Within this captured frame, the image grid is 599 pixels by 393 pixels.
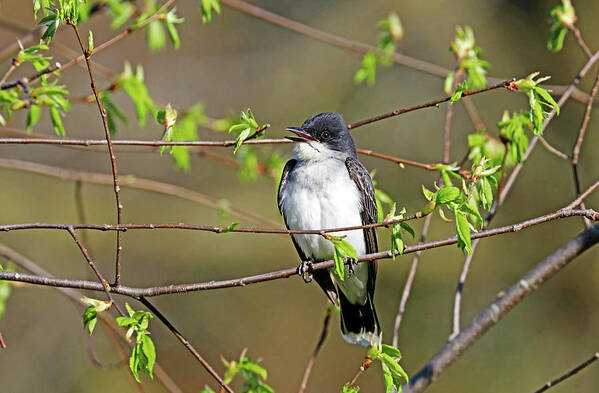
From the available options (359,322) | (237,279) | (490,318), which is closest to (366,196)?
(359,322)

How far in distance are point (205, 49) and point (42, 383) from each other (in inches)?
226

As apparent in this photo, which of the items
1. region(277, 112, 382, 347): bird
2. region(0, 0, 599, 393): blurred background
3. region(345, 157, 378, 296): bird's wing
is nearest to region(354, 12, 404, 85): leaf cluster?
region(277, 112, 382, 347): bird

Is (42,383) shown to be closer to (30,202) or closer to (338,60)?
(30,202)

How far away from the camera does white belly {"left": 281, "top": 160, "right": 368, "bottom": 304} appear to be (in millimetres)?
4660

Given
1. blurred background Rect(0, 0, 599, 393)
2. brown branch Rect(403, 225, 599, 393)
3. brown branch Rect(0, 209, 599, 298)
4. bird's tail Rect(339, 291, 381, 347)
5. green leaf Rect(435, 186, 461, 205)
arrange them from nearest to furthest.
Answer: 1. green leaf Rect(435, 186, 461, 205)
2. brown branch Rect(0, 209, 599, 298)
3. brown branch Rect(403, 225, 599, 393)
4. bird's tail Rect(339, 291, 381, 347)
5. blurred background Rect(0, 0, 599, 393)

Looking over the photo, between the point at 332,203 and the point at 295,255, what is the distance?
5.50m

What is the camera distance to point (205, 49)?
39.7ft

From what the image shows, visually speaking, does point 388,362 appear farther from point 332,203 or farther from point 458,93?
point 332,203

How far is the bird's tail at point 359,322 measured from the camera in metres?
5.07

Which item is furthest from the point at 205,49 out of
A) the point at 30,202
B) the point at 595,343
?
the point at 595,343

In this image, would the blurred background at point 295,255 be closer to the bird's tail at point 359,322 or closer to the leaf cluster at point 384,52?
the bird's tail at point 359,322

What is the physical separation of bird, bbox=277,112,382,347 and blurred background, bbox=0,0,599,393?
393 centimetres

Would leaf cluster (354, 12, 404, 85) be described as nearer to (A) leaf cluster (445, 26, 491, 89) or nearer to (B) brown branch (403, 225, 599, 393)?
(A) leaf cluster (445, 26, 491, 89)

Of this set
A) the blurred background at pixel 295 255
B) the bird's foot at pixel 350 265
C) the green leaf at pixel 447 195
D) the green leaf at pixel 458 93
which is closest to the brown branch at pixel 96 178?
the bird's foot at pixel 350 265
